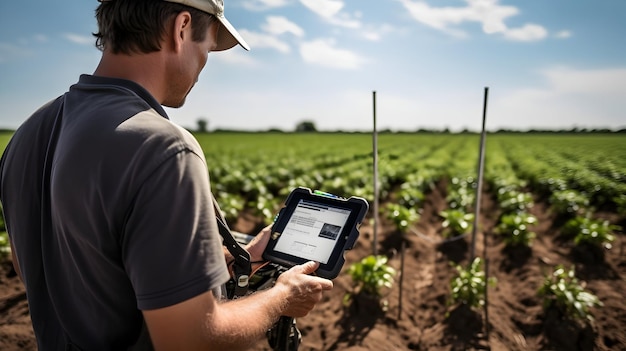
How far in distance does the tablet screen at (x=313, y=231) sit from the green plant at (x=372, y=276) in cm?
298

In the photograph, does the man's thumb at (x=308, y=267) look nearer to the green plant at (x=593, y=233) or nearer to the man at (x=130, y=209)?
the man at (x=130, y=209)

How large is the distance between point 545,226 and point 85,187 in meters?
8.14

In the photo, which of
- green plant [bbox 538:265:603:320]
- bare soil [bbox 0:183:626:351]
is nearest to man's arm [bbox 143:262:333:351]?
bare soil [bbox 0:183:626:351]

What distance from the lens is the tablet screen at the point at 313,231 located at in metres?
1.73

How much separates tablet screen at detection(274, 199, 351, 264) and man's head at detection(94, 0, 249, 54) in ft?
2.90

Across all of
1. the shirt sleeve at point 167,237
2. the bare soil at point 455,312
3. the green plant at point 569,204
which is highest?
the shirt sleeve at point 167,237

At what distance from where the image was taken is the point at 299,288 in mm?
1442

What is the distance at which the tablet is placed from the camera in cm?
169

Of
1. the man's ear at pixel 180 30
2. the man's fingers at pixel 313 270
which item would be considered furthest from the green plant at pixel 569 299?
the man's ear at pixel 180 30

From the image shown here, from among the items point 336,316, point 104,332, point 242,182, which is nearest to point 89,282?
point 104,332

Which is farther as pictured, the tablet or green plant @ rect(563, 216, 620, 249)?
green plant @ rect(563, 216, 620, 249)

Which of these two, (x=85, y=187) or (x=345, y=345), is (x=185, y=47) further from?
(x=345, y=345)

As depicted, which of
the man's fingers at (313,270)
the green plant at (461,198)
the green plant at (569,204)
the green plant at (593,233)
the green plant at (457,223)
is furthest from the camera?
the green plant at (461,198)

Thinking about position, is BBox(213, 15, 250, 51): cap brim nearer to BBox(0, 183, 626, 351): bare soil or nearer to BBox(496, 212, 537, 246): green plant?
BBox(0, 183, 626, 351): bare soil
